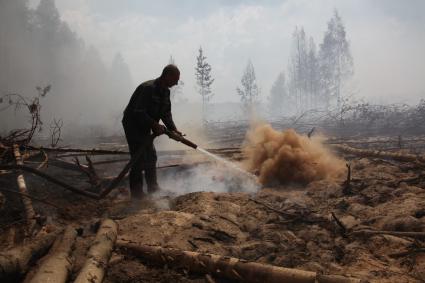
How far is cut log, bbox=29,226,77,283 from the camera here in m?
2.40

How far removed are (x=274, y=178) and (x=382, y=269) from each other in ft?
12.5

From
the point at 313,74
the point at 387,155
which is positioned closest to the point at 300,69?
the point at 313,74

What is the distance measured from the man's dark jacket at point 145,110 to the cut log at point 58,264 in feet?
8.21

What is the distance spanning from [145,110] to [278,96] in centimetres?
8036

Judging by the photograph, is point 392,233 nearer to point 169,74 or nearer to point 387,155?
point 169,74

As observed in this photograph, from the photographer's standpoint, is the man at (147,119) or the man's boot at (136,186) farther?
the man's boot at (136,186)

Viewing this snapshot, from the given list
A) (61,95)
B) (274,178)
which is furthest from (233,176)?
(61,95)

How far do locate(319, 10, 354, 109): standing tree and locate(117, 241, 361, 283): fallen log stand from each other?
192 feet

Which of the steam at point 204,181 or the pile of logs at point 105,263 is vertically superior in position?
the pile of logs at point 105,263

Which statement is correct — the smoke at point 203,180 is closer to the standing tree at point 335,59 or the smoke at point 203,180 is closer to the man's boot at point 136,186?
Result: the man's boot at point 136,186

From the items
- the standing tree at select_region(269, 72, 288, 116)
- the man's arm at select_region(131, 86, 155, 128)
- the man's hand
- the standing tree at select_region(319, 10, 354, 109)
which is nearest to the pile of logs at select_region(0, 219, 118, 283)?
the man's hand

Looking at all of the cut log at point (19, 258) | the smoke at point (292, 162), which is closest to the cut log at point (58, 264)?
the cut log at point (19, 258)

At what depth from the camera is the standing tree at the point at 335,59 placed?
57.6 meters

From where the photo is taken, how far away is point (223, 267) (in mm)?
2727
